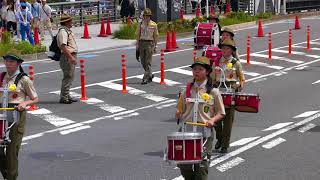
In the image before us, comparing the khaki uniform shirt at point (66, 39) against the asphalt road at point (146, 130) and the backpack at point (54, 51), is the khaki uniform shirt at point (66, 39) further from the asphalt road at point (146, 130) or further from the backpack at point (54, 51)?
the asphalt road at point (146, 130)

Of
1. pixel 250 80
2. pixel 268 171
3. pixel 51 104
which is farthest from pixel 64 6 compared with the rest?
pixel 268 171

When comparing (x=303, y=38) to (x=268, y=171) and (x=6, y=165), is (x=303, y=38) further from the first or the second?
(x=6, y=165)

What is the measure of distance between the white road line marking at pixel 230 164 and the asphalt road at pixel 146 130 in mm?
14

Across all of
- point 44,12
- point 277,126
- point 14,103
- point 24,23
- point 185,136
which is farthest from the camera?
point 44,12

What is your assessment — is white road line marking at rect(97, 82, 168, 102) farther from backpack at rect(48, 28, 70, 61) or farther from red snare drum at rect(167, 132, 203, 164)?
red snare drum at rect(167, 132, 203, 164)

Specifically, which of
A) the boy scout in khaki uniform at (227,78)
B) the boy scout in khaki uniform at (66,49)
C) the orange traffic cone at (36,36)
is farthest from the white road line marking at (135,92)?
the orange traffic cone at (36,36)

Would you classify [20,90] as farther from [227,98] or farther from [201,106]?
[227,98]

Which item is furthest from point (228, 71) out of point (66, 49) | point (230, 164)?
point (66, 49)

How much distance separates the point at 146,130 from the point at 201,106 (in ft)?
16.7

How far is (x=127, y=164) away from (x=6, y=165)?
2.31 m

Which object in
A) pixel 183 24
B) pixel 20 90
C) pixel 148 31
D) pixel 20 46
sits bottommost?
pixel 20 46

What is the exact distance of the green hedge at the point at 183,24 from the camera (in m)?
33.9

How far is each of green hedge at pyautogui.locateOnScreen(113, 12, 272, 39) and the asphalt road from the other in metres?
10.9

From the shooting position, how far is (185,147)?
730 centimetres
